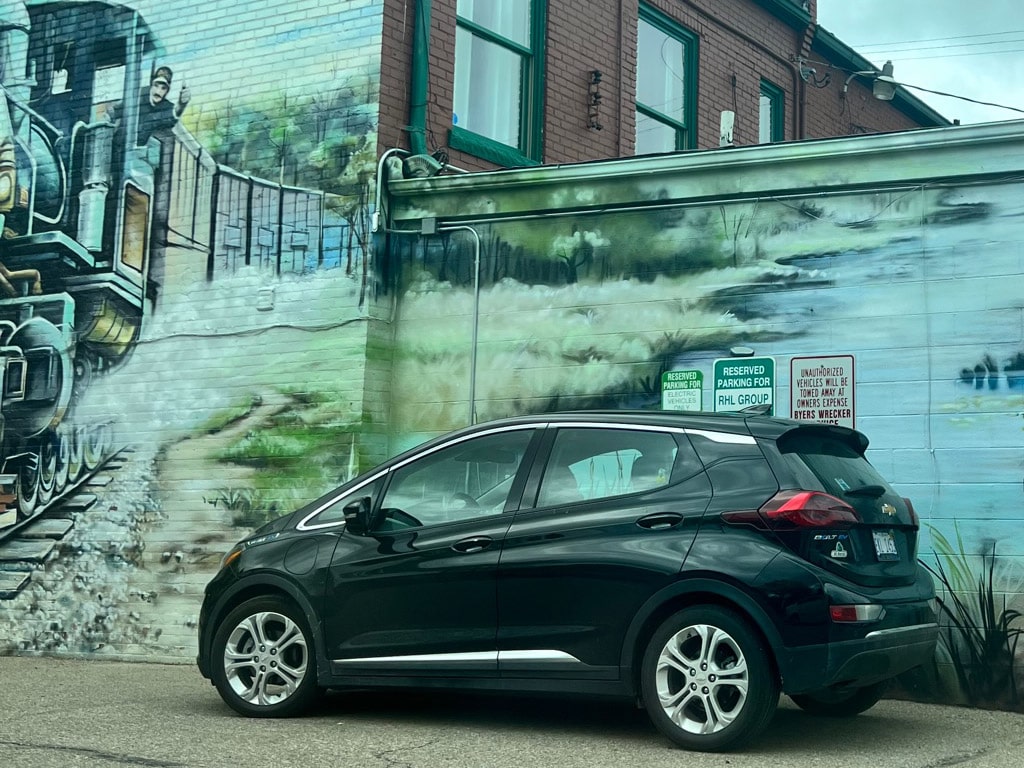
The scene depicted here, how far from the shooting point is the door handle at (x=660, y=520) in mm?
6750

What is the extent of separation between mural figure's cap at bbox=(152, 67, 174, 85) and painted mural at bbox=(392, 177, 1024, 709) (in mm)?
2962

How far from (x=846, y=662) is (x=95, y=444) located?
7.80 metres

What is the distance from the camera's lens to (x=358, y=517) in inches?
295

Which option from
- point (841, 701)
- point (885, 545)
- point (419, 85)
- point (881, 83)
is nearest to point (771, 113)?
point (881, 83)

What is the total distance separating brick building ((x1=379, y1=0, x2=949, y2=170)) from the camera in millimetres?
11680

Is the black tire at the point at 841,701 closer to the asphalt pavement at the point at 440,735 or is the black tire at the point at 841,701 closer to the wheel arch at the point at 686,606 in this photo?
the asphalt pavement at the point at 440,735

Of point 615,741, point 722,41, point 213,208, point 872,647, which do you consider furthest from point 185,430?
point 722,41

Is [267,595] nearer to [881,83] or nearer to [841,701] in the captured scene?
[841,701]

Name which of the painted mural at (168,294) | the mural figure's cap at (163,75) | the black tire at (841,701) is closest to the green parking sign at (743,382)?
the black tire at (841,701)

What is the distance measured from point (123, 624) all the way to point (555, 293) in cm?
470

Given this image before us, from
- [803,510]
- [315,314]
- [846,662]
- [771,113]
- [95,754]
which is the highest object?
[771,113]

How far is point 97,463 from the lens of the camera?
12039mm

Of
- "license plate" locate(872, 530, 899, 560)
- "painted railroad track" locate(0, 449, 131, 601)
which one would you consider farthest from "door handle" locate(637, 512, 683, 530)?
"painted railroad track" locate(0, 449, 131, 601)

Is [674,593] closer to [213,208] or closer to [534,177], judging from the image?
[534,177]
